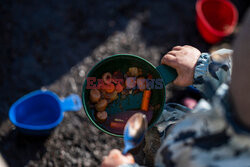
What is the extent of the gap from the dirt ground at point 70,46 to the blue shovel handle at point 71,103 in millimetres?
44

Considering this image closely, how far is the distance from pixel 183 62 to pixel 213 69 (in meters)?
0.10

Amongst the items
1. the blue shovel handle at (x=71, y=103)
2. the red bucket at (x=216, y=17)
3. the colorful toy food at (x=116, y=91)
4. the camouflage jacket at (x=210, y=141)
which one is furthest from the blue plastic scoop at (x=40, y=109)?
the red bucket at (x=216, y=17)

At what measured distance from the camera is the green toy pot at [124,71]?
884mm

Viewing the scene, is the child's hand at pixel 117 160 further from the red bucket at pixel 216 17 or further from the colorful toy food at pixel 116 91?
the red bucket at pixel 216 17

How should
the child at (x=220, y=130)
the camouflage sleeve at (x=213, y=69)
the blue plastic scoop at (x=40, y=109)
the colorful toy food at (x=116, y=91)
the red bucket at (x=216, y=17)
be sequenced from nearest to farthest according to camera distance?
the child at (x=220, y=130) → the camouflage sleeve at (x=213, y=69) → the colorful toy food at (x=116, y=91) → the blue plastic scoop at (x=40, y=109) → the red bucket at (x=216, y=17)

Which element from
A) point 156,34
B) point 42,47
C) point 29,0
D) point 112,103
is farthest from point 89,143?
point 29,0

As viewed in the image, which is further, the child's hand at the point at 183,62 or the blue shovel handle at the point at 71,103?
the blue shovel handle at the point at 71,103

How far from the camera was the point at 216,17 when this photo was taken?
1.88m

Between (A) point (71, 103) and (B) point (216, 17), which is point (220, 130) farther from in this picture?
(B) point (216, 17)

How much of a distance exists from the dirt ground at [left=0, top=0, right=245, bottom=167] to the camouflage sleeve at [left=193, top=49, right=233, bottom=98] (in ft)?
2.23

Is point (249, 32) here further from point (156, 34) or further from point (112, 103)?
point (156, 34)

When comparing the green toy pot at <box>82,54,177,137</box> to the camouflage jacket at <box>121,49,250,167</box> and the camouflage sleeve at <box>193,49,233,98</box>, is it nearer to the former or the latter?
the camouflage sleeve at <box>193,49,233,98</box>

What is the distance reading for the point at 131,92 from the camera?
0.95 metres

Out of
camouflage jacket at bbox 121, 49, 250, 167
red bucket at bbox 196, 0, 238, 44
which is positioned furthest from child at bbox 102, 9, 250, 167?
red bucket at bbox 196, 0, 238, 44
